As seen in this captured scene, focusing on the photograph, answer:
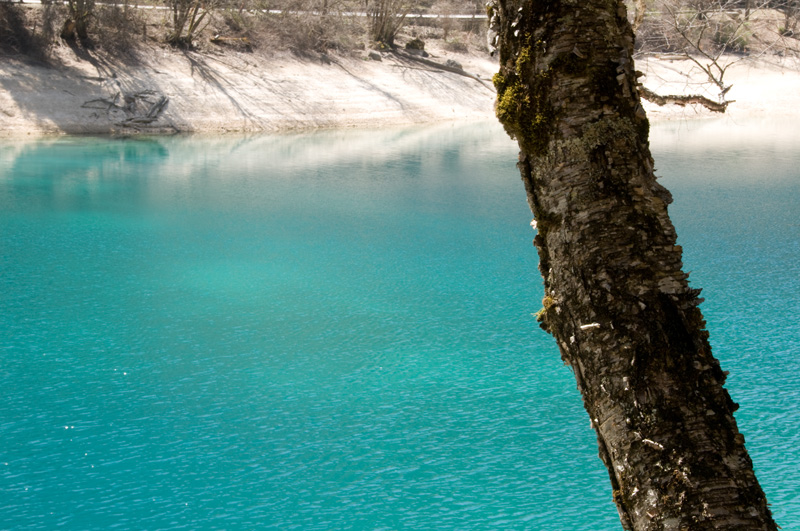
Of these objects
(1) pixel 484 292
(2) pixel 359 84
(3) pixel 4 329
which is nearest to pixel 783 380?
(1) pixel 484 292

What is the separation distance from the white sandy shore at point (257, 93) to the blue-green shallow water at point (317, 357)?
6256 mm

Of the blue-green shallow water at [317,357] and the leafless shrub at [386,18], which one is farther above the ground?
the leafless shrub at [386,18]

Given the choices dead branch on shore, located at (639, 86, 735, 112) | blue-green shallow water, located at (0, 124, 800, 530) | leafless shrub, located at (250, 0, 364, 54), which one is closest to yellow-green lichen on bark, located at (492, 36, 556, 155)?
dead branch on shore, located at (639, 86, 735, 112)

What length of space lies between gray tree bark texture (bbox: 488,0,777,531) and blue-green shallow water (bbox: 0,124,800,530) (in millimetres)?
3540

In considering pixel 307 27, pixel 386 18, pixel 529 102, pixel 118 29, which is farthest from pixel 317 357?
pixel 386 18

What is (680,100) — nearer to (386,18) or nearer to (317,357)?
(317,357)

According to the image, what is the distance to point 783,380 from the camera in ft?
22.4

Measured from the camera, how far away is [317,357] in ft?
24.0

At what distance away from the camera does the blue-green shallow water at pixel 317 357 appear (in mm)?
5234

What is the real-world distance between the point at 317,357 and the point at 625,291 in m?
5.84

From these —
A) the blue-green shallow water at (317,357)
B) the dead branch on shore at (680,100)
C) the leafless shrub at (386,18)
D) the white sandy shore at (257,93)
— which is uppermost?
the leafless shrub at (386,18)

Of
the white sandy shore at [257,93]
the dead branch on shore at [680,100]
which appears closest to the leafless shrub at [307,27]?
the white sandy shore at [257,93]

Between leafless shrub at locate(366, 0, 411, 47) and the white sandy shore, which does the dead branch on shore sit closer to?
the white sandy shore

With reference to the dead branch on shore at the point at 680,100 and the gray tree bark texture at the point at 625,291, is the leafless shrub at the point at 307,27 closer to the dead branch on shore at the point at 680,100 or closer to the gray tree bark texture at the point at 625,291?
the dead branch on shore at the point at 680,100
